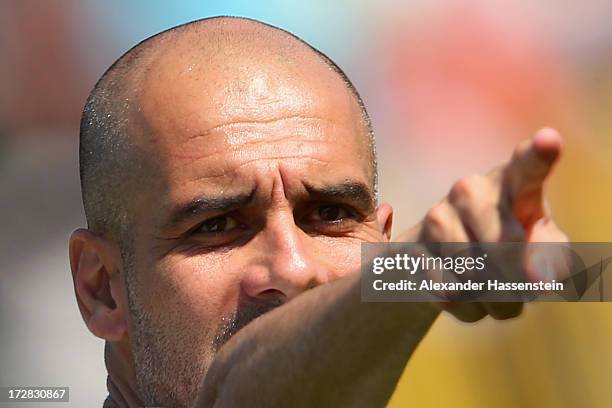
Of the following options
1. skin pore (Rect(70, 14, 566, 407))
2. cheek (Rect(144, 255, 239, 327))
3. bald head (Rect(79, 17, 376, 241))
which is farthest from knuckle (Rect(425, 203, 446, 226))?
bald head (Rect(79, 17, 376, 241))

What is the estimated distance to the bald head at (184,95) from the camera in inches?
68.2

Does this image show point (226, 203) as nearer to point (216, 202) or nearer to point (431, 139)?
point (216, 202)

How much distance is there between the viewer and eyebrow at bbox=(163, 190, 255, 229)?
5.36 feet

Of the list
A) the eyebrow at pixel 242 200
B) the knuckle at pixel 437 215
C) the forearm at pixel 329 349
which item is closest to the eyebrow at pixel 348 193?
the eyebrow at pixel 242 200

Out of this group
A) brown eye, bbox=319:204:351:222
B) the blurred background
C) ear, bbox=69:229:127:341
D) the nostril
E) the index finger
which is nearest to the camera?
the index finger

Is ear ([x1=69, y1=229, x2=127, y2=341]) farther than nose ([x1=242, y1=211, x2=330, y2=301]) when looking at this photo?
Yes

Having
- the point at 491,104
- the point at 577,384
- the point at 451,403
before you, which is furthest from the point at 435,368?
the point at 491,104

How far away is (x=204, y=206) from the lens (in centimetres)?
165

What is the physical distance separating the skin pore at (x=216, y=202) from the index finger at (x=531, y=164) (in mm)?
606

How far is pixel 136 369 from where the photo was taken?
69.7 inches

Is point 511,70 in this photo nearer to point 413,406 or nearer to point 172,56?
point 413,406

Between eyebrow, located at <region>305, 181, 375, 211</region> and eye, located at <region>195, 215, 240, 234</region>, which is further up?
eyebrow, located at <region>305, 181, 375, 211</region>

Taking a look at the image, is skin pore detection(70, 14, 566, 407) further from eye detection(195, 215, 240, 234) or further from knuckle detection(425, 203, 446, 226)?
knuckle detection(425, 203, 446, 226)

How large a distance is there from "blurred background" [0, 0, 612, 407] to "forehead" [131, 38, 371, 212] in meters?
1.07
